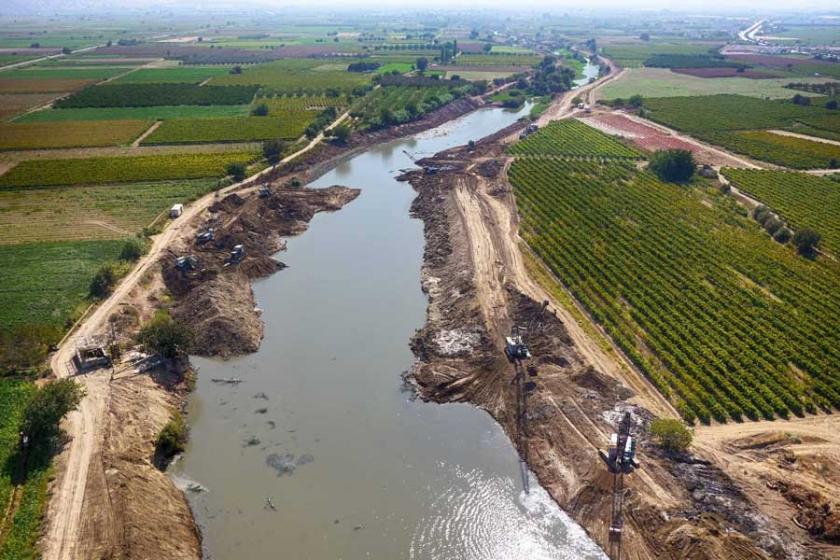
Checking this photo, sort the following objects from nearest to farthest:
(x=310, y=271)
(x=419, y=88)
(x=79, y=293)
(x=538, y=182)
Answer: (x=79, y=293) → (x=310, y=271) → (x=538, y=182) → (x=419, y=88)

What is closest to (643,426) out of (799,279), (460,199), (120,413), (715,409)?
(715,409)

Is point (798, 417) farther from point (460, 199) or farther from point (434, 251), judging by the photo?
point (460, 199)

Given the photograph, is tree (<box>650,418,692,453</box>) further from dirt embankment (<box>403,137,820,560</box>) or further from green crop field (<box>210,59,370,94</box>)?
green crop field (<box>210,59,370,94</box>)

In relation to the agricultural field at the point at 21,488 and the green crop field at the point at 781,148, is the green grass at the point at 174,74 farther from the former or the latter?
the agricultural field at the point at 21,488

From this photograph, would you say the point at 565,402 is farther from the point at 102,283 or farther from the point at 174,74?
the point at 174,74

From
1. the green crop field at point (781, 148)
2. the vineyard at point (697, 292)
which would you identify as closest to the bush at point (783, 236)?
the vineyard at point (697, 292)

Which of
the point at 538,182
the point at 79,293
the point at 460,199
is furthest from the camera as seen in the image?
the point at 538,182

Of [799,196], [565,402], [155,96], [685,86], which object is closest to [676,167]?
[799,196]
